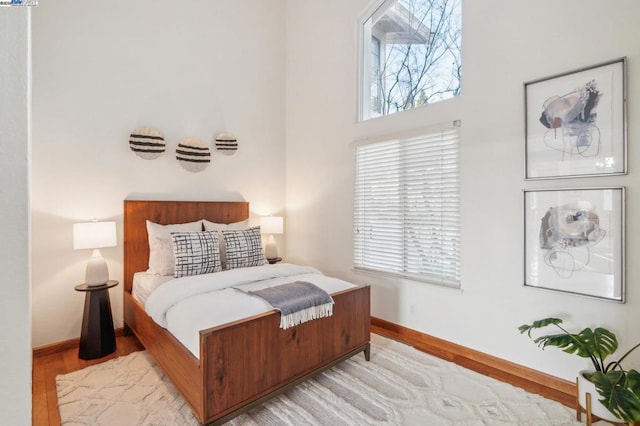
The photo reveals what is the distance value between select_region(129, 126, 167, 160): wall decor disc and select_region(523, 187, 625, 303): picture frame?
133 inches

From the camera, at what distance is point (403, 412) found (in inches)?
77.9

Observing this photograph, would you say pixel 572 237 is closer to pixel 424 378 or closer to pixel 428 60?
pixel 424 378

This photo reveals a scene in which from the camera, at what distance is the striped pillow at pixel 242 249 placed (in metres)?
3.09

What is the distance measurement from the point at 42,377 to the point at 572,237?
395 cm

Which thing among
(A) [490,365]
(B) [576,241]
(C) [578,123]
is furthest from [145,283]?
(C) [578,123]

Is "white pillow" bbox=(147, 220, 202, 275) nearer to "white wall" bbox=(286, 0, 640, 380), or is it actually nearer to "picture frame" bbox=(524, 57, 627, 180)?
"white wall" bbox=(286, 0, 640, 380)

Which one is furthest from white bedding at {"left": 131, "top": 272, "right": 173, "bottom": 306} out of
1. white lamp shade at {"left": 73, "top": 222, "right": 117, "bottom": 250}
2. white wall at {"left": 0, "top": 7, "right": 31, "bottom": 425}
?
white wall at {"left": 0, "top": 7, "right": 31, "bottom": 425}

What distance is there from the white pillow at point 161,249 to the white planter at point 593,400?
10.2ft

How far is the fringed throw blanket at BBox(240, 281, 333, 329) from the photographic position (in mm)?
2055

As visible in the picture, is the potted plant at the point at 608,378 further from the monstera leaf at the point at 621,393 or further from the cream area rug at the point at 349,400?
the cream area rug at the point at 349,400

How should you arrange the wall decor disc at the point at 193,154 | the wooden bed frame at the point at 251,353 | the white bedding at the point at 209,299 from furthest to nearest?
the wall decor disc at the point at 193,154 < the white bedding at the point at 209,299 < the wooden bed frame at the point at 251,353

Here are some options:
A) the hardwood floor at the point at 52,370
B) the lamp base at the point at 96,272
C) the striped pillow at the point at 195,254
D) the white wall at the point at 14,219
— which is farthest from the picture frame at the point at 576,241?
the lamp base at the point at 96,272

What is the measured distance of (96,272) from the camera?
271cm

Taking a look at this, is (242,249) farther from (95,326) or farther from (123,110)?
(123,110)
